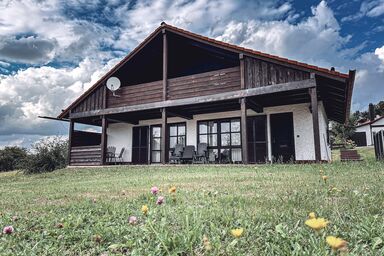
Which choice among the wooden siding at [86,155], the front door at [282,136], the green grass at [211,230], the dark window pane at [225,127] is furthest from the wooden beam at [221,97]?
the green grass at [211,230]

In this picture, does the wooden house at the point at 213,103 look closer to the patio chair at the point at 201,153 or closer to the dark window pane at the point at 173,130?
the dark window pane at the point at 173,130

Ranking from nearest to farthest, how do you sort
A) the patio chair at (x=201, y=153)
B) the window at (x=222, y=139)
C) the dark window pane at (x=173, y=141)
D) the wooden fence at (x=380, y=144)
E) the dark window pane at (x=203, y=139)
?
the wooden fence at (x=380, y=144) < the patio chair at (x=201, y=153) < the window at (x=222, y=139) < the dark window pane at (x=203, y=139) < the dark window pane at (x=173, y=141)

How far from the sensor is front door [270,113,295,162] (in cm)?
1215

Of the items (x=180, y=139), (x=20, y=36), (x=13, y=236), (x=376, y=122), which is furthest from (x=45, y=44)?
(x=376, y=122)

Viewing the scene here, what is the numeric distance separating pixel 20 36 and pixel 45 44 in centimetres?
140

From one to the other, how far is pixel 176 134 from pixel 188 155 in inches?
78.7

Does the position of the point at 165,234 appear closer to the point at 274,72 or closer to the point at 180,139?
the point at 274,72

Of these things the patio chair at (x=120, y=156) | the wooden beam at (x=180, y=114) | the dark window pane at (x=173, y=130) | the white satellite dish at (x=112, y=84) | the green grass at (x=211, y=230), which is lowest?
the green grass at (x=211, y=230)

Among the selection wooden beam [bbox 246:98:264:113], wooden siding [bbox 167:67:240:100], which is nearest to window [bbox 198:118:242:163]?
wooden beam [bbox 246:98:264:113]

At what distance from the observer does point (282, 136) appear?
1236cm

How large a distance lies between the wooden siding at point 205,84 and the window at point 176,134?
10.4ft

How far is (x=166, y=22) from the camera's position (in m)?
12.4

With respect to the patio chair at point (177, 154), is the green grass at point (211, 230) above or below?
below

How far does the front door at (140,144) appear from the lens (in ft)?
52.6
